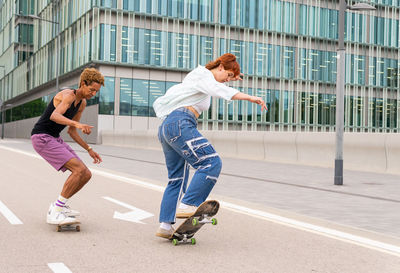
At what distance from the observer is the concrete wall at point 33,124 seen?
142ft

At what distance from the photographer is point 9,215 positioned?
22.4 ft

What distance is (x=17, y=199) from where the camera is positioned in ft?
27.8

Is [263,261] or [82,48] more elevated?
[82,48]

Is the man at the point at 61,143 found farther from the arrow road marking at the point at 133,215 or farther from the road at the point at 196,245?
the arrow road marking at the point at 133,215

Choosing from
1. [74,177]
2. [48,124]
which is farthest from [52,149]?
[74,177]

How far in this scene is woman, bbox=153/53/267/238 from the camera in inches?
188

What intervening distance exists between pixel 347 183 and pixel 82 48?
36.6 m

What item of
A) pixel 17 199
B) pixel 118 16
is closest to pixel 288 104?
pixel 118 16

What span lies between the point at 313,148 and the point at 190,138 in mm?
13750

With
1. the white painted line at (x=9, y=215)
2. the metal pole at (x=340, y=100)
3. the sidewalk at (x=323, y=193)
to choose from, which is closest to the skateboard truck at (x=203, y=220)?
the sidewalk at (x=323, y=193)

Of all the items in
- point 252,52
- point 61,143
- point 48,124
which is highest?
point 252,52

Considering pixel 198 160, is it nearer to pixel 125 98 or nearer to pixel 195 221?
pixel 195 221

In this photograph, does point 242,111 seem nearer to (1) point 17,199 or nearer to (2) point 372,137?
(2) point 372,137

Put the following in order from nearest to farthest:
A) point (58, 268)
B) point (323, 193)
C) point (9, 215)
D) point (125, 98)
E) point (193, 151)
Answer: point (58, 268), point (193, 151), point (9, 215), point (323, 193), point (125, 98)
